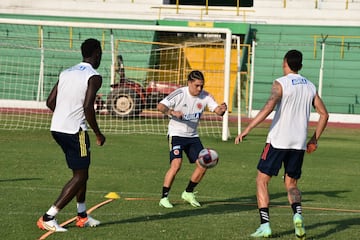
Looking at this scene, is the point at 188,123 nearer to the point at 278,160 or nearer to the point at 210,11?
the point at 278,160

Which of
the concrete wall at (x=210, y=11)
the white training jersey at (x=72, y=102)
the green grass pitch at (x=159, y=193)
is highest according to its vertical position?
the concrete wall at (x=210, y=11)

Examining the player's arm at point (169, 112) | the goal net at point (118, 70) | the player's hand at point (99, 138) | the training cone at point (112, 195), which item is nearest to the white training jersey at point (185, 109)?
the player's arm at point (169, 112)

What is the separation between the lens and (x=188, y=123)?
11039mm

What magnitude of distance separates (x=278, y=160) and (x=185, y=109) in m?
2.63

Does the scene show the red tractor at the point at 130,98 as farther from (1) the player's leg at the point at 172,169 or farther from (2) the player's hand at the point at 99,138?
(2) the player's hand at the point at 99,138

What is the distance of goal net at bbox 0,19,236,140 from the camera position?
2350cm

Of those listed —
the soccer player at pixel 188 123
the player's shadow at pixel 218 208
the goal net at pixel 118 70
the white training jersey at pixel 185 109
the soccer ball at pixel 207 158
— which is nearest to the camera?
the player's shadow at pixel 218 208

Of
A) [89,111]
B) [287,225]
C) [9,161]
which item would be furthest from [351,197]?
[9,161]

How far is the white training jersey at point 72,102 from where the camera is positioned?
875 cm

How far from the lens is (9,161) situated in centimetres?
1532

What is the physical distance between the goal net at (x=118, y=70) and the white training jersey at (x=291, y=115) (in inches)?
468

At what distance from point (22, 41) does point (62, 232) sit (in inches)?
984

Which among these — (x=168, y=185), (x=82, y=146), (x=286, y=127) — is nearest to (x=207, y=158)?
(x=168, y=185)

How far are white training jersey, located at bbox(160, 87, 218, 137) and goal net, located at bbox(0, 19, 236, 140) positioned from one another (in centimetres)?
953
